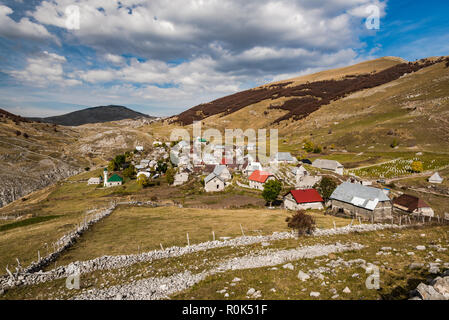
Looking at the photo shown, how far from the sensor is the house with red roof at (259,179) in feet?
243

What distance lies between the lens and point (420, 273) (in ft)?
43.8

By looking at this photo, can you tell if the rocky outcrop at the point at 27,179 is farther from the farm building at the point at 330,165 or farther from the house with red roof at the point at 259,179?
the farm building at the point at 330,165

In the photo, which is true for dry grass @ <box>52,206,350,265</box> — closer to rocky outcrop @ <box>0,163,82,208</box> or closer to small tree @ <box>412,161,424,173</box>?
small tree @ <box>412,161,424,173</box>

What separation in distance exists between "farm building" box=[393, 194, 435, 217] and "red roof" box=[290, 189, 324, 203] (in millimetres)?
Answer: 16884

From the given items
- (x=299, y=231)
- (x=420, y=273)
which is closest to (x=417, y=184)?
(x=299, y=231)

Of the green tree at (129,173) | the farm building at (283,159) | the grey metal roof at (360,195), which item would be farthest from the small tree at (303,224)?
the green tree at (129,173)

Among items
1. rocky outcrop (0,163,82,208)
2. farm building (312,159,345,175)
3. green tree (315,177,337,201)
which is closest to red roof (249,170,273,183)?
green tree (315,177,337,201)

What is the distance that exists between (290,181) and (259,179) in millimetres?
12849

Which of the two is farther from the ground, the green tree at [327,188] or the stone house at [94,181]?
the green tree at [327,188]

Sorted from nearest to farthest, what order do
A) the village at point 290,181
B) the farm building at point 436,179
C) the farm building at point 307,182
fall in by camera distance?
the village at point 290,181, the farm building at point 436,179, the farm building at point 307,182


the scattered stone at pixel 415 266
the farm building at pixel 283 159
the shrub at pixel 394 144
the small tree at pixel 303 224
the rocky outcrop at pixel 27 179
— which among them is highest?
the shrub at pixel 394 144

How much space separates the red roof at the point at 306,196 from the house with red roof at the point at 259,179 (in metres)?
20.8
